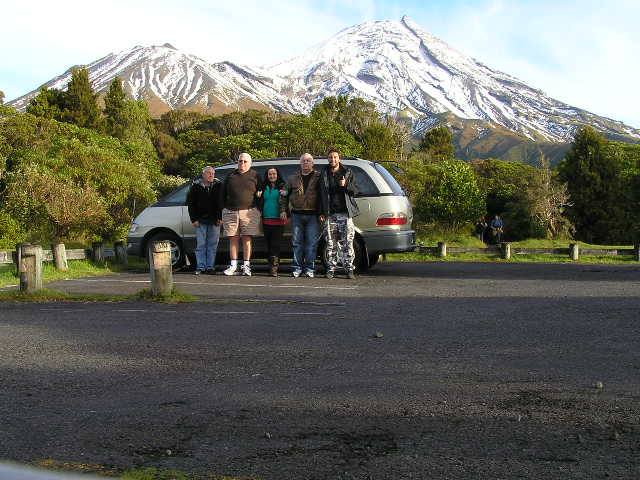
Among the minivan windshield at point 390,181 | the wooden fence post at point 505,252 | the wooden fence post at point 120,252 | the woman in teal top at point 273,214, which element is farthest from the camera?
the wooden fence post at point 505,252

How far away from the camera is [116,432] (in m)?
3.45

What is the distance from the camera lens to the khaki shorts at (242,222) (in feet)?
39.0

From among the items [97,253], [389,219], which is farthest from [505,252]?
[97,253]

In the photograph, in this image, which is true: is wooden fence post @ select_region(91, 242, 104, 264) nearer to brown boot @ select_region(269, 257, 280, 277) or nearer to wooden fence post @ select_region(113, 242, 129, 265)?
wooden fence post @ select_region(113, 242, 129, 265)

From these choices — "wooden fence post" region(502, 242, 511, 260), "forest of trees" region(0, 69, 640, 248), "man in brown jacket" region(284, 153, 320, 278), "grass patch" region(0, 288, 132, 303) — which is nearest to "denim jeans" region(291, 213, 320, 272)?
"man in brown jacket" region(284, 153, 320, 278)

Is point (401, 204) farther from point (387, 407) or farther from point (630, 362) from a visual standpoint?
point (387, 407)

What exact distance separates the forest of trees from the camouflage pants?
46.7ft

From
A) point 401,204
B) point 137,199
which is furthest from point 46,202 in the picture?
point 401,204

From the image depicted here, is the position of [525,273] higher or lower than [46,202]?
lower

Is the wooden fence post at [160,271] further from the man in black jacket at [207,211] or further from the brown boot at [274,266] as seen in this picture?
the man in black jacket at [207,211]

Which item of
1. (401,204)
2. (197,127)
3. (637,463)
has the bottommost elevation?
(637,463)

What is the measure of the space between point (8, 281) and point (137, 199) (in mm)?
22287

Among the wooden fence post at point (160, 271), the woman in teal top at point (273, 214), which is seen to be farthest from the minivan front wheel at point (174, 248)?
the wooden fence post at point (160, 271)

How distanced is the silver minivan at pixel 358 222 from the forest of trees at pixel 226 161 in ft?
36.0
